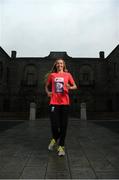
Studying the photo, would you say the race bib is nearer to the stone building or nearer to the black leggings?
the black leggings

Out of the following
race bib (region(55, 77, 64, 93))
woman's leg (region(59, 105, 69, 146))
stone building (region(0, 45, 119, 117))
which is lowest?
woman's leg (region(59, 105, 69, 146))

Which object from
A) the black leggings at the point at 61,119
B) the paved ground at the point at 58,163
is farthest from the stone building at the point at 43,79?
the black leggings at the point at 61,119

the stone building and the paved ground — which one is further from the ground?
the stone building

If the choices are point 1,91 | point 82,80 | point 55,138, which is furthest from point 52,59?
point 55,138

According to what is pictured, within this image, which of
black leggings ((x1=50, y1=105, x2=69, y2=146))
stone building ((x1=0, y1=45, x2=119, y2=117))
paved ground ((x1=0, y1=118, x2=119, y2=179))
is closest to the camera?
paved ground ((x1=0, y1=118, x2=119, y2=179))

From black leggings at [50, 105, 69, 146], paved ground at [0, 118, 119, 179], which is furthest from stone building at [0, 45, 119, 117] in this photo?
black leggings at [50, 105, 69, 146]

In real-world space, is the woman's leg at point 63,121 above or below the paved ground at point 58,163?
above

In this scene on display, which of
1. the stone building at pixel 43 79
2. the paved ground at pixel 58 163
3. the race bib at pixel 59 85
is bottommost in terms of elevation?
the paved ground at pixel 58 163

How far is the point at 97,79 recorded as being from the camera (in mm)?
42938

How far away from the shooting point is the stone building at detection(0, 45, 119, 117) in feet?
133

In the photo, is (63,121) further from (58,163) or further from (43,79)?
(43,79)

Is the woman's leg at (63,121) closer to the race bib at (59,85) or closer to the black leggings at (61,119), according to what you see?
the black leggings at (61,119)

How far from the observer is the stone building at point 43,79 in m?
40.6

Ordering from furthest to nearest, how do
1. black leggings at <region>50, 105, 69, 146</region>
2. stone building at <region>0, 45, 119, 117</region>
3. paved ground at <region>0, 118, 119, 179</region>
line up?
stone building at <region>0, 45, 119, 117</region>
black leggings at <region>50, 105, 69, 146</region>
paved ground at <region>0, 118, 119, 179</region>
